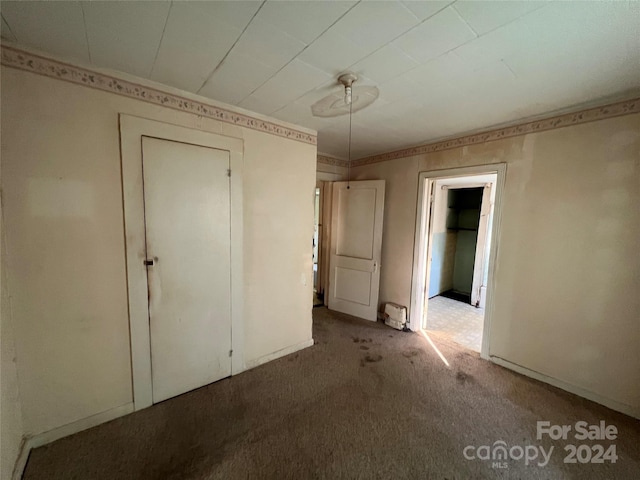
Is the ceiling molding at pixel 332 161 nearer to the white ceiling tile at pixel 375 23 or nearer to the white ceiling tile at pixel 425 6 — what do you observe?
the white ceiling tile at pixel 375 23

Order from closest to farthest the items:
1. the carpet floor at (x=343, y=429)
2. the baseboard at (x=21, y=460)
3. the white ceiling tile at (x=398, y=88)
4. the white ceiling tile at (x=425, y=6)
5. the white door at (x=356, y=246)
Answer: the white ceiling tile at (x=425, y=6) < the baseboard at (x=21, y=460) < the carpet floor at (x=343, y=429) < the white ceiling tile at (x=398, y=88) < the white door at (x=356, y=246)

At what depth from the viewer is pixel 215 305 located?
2.04 meters

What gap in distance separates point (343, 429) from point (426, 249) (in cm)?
222

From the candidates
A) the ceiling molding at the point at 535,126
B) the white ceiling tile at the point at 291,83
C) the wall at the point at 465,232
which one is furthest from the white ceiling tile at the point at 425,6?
the wall at the point at 465,232

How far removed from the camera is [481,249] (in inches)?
158

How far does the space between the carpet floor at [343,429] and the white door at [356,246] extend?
3.80 feet

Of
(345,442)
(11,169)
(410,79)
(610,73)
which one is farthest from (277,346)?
(610,73)

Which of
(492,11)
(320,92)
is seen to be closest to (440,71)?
(492,11)

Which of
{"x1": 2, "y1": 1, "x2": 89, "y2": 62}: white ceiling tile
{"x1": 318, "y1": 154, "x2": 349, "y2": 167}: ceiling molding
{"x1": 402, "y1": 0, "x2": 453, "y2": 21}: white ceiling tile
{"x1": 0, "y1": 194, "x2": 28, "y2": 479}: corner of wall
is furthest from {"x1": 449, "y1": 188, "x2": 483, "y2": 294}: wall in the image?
{"x1": 0, "y1": 194, "x2": 28, "y2": 479}: corner of wall

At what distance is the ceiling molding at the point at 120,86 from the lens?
132 centimetres

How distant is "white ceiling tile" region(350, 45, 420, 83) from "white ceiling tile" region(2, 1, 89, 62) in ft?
4.43

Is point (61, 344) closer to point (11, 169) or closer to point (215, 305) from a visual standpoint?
point (215, 305)

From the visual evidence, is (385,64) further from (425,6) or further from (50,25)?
(50,25)

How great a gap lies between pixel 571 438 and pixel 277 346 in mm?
2285
